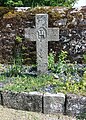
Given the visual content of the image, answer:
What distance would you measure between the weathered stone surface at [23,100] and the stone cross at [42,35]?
32.6 inches

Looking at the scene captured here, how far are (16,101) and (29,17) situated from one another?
1862 millimetres

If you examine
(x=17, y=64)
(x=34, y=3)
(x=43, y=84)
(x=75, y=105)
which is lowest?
(x=75, y=105)

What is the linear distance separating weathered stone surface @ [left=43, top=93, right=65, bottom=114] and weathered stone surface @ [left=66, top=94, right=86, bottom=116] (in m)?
0.09

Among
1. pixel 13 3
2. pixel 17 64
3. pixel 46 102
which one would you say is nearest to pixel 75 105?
pixel 46 102

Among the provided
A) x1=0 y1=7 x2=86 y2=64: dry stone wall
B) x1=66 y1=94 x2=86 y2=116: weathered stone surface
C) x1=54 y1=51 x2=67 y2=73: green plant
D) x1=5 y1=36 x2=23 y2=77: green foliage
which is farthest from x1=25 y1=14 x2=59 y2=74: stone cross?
x1=66 y1=94 x2=86 y2=116: weathered stone surface

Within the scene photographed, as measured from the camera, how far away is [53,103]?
5.27 meters

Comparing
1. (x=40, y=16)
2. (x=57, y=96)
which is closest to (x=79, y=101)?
(x=57, y=96)

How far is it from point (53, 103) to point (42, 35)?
1.21 meters

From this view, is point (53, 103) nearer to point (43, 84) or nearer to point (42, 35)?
point (43, 84)

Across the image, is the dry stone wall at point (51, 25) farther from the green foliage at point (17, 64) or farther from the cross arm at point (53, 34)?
the cross arm at point (53, 34)

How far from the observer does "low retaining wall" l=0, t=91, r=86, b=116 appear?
5.20m

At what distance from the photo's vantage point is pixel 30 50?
21.9ft

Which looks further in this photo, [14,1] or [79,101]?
[14,1]

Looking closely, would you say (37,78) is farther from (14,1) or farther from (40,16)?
(14,1)
